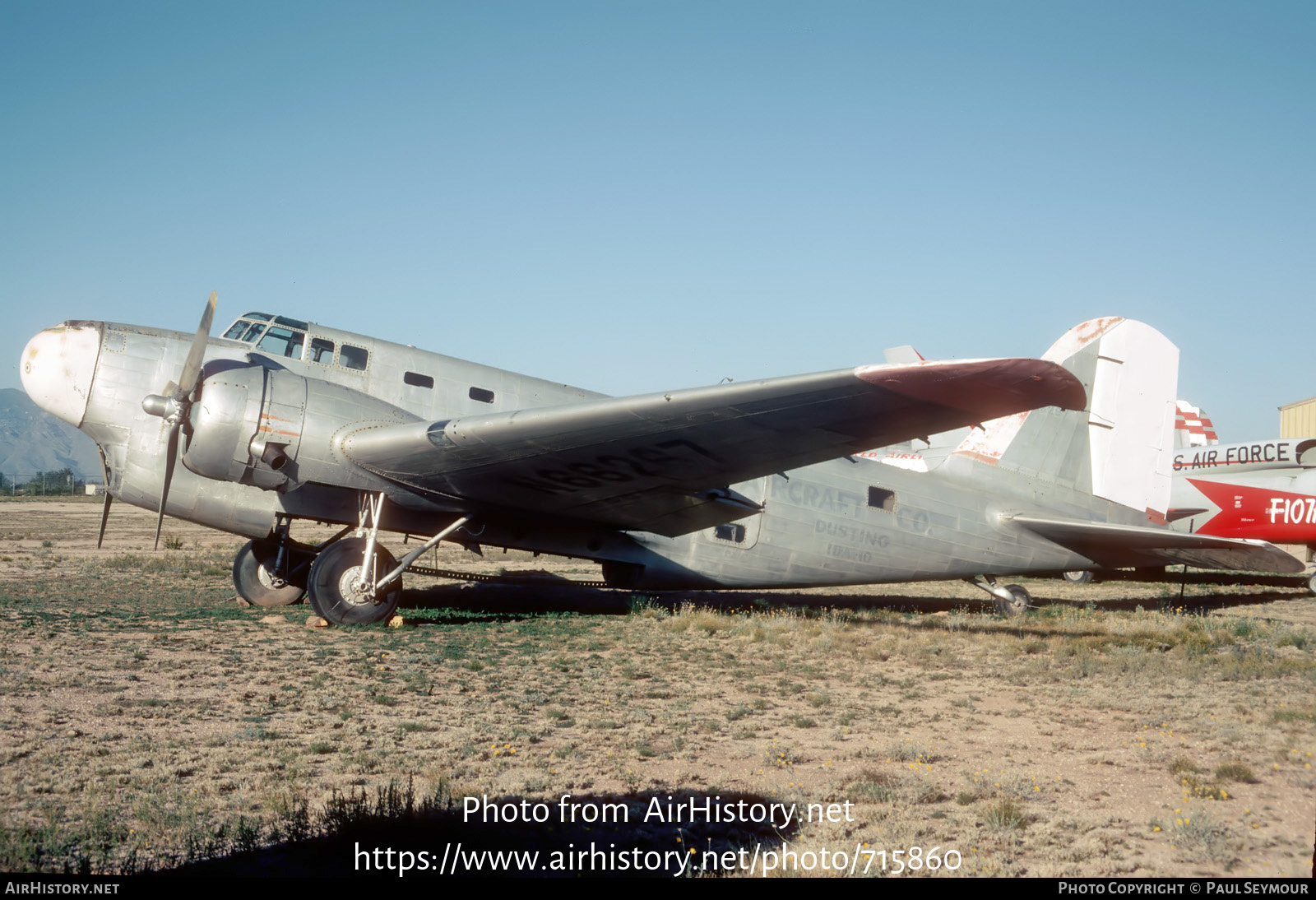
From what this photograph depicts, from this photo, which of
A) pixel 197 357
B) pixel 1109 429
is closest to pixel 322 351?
pixel 197 357

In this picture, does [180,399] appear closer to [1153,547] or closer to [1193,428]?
[1153,547]

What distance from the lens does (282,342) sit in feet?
36.0

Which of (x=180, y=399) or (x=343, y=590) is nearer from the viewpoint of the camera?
(x=180, y=399)

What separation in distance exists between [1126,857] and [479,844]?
9.87 feet

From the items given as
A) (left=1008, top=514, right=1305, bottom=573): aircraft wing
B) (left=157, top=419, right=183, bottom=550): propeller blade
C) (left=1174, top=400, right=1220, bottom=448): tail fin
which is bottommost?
(left=157, top=419, right=183, bottom=550): propeller blade

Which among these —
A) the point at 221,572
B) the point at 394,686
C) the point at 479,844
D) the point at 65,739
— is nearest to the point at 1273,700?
the point at 479,844

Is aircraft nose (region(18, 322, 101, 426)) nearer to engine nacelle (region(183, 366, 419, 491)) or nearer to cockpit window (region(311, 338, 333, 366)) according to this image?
engine nacelle (region(183, 366, 419, 491))

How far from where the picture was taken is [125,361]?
1016 cm

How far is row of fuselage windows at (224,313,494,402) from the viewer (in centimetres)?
1096

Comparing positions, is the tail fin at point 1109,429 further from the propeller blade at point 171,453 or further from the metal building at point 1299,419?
the metal building at point 1299,419

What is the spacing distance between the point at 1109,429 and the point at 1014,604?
3157mm

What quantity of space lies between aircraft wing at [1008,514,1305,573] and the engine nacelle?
9822 mm

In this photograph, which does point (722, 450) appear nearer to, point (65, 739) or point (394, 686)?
point (394, 686)

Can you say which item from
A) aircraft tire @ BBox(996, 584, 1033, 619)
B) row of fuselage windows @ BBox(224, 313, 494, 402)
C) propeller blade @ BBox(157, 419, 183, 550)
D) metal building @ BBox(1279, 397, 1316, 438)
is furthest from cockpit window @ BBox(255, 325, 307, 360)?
metal building @ BBox(1279, 397, 1316, 438)
